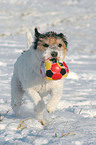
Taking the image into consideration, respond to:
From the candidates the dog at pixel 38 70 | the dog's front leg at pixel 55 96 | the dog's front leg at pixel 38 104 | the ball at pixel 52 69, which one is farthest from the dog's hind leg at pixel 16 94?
the ball at pixel 52 69

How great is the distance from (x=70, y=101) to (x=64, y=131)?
83.7 inches

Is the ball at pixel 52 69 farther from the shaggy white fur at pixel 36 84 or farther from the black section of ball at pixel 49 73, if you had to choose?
the shaggy white fur at pixel 36 84

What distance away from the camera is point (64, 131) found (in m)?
3.43

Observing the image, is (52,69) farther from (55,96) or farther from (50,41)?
(55,96)

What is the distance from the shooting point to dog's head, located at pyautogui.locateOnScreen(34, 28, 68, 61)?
145 inches

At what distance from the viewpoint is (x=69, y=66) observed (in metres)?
9.33

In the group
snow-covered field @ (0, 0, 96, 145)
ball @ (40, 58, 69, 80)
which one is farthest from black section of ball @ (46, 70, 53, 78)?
snow-covered field @ (0, 0, 96, 145)

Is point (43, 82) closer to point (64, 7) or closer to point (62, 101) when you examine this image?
point (62, 101)

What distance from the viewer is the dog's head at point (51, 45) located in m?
3.69

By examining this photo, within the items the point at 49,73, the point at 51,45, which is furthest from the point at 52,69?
the point at 51,45

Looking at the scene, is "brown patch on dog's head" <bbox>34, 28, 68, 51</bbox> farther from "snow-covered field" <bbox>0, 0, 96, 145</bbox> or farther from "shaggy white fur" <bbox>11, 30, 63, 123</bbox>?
"snow-covered field" <bbox>0, 0, 96, 145</bbox>

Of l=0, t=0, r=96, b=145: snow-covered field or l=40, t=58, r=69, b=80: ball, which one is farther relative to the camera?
l=40, t=58, r=69, b=80: ball

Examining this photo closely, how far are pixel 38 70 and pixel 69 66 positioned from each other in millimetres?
5319

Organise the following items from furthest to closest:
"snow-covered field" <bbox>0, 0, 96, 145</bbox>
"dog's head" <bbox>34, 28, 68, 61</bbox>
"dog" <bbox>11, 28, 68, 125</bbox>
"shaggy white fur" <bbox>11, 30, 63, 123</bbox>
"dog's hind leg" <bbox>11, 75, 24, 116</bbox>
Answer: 1. "dog's hind leg" <bbox>11, 75, 24, 116</bbox>
2. "shaggy white fur" <bbox>11, 30, 63, 123</bbox>
3. "dog" <bbox>11, 28, 68, 125</bbox>
4. "dog's head" <bbox>34, 28, 68, 61</bbox>
5. "snow-covered field" <bbox>0, 0, 96, 145</bbox>
